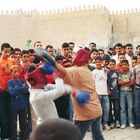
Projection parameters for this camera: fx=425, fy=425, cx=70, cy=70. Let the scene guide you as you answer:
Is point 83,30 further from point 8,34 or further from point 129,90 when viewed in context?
point 129,90

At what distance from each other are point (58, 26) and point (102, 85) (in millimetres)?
40276

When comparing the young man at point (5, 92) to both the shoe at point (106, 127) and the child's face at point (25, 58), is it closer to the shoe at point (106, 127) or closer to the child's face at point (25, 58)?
the child's face at point (25, 58)

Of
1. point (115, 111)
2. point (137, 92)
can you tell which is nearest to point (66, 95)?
point (115, 111)

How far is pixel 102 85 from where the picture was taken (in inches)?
287

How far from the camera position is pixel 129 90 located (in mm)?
7430

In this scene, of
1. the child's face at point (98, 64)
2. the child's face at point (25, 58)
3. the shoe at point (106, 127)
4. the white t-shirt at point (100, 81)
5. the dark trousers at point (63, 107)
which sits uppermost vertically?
the child's face at point (25, 58)

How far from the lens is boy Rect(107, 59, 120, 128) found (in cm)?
743

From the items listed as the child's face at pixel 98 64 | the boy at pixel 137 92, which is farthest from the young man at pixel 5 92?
the boy at pixel 137 92

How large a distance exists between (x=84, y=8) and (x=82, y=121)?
42.4 m

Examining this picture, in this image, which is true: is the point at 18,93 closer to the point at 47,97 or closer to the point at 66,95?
the point at 66,95

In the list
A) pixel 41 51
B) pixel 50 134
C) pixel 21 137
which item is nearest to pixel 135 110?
pixel 21 137

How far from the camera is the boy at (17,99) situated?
240 inches

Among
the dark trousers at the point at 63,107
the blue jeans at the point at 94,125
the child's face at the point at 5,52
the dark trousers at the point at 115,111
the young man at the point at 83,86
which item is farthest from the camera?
the dark trousers at the point at 115,111

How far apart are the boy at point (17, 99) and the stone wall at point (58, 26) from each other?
3863cm
